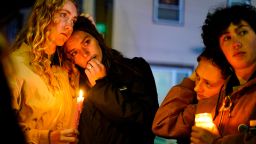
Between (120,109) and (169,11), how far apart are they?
10.3 metres

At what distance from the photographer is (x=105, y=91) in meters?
3.23

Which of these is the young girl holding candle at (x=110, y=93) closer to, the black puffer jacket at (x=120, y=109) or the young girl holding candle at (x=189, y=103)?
the black puffer jacket at (x=120, y=109)

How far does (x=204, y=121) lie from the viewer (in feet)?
8.43

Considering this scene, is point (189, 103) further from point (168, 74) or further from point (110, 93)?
point (168, 74)

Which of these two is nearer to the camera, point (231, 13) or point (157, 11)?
point (231, 13)

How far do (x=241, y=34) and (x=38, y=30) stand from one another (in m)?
1.55

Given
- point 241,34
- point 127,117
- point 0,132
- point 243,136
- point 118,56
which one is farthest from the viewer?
point 118,56

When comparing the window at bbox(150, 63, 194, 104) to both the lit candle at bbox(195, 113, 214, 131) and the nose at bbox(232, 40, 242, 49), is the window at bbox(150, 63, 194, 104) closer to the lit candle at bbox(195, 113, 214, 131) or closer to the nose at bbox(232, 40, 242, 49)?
the nose at bbox(232, 40, 242, 49)

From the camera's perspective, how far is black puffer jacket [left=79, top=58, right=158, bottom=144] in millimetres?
3207

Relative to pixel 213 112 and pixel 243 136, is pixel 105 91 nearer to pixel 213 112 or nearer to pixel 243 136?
pixel 213 112

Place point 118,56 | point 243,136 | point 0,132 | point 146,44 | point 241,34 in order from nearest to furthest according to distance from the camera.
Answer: point 0,132
point 243,136
point 241,34
point 118,56
point 146,44

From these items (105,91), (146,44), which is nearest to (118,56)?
(105,91)

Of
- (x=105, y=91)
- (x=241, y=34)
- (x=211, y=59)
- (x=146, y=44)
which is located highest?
(x=241, y=34)

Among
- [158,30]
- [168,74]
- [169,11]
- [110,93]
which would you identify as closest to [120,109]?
[110,93]
